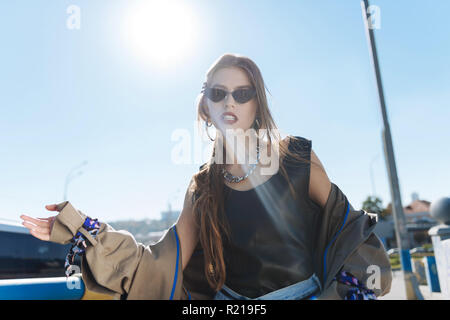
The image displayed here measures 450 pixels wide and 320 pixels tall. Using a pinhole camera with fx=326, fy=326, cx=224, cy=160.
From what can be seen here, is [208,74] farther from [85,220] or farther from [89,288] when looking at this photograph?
[89,288]

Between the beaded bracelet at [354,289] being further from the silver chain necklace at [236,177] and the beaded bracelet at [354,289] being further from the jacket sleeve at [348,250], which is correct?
the silver chain necklace at [236,177]

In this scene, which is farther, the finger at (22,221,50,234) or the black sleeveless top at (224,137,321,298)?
the black sleeveless top at (224,137,321,298)

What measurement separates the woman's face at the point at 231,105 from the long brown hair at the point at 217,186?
0.03 meters

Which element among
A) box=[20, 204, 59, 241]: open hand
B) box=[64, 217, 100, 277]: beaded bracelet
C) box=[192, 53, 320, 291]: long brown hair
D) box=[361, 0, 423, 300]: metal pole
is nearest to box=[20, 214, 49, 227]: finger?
box=[20, 204, 59, 241]: open hand

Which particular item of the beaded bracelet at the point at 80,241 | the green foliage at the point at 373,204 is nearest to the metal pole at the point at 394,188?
the beaded bracelet at the point at 80,241

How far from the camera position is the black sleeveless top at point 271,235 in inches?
53.4

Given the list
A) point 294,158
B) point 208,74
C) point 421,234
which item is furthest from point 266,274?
point 421,234

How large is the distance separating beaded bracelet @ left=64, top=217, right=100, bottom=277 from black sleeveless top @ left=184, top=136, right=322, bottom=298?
486 millimetres

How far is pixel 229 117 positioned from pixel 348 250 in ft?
2.54

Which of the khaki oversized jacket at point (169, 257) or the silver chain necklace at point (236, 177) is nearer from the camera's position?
the khaki oversized jacket at point (169, 257)

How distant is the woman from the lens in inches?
49.8

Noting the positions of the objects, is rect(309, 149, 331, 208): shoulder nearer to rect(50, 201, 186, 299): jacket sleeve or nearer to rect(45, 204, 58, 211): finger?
rect(50, 201, 186, 299): jacket sleeve

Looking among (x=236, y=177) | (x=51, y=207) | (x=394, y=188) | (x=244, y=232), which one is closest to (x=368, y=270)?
(x=244, y=232)
